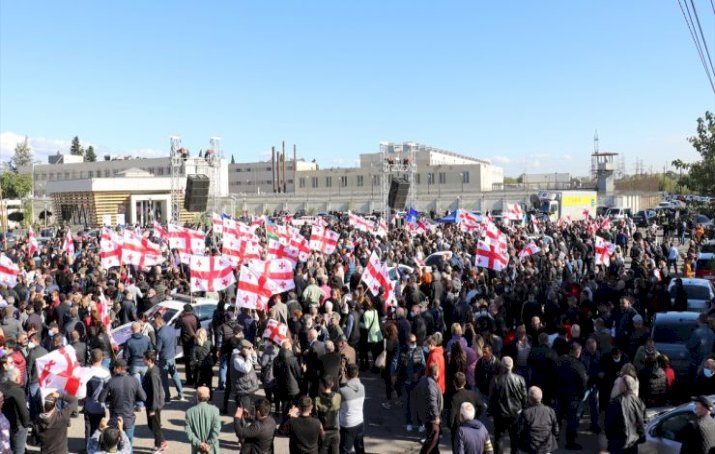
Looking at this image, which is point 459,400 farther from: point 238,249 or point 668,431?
point 238,249

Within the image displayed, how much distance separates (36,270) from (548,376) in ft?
55.4

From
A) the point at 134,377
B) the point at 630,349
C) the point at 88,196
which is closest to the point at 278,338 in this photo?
the point at 134,377

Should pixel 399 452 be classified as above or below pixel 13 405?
below

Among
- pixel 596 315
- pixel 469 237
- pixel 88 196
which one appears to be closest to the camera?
pixel 596 315

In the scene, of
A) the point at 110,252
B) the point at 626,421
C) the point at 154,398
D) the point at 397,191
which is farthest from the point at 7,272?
the point at 397,191

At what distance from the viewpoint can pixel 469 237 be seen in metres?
31.2

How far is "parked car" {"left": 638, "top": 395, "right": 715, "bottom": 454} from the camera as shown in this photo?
8.35 meters

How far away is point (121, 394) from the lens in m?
9.66

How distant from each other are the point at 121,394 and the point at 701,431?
6948mm

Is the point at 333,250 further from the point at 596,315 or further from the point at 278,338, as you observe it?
the point at 278,338

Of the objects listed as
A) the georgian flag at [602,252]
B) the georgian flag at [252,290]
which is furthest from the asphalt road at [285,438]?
the georgian flag at [602,252]

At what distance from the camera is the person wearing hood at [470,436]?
7949 mm

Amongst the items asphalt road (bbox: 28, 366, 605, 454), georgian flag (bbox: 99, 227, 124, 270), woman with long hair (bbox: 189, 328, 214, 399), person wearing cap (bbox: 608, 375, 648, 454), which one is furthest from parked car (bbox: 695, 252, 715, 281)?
georgian flag (bbox: 99, 227, 124, 270)

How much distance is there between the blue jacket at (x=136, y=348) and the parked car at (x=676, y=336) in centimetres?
859
